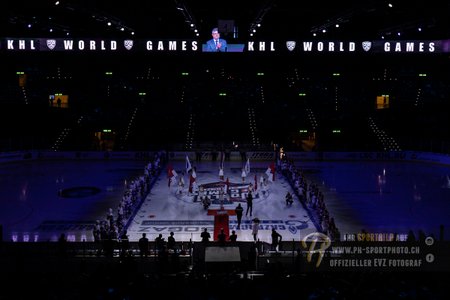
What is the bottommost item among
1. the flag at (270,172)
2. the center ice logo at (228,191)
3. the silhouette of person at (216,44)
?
the center ice logo at (228,191)

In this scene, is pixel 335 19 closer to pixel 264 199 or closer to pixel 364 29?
pixel 364 29

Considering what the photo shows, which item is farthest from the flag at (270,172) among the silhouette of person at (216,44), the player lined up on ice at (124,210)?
the silhouette of person at (216,44)

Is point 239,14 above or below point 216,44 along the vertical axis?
above

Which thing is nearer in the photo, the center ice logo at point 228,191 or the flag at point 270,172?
the center ice logo at point 228,191

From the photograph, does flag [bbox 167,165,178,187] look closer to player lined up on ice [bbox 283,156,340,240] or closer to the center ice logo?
the center ice logo

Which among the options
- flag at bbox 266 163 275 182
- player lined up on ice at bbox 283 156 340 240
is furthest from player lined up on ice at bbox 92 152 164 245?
player lined up on ice at bbox 283 156 340 240

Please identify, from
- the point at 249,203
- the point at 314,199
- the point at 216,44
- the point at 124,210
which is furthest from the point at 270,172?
the point at 216,44

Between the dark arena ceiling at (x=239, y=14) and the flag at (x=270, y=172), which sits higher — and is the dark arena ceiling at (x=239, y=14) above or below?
above

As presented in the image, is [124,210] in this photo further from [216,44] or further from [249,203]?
[216,44]

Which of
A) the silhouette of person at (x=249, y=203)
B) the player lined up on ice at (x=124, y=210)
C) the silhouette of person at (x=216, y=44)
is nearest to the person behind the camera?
the player lined up on ice at (x=124, y=210)

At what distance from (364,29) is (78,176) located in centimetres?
2939

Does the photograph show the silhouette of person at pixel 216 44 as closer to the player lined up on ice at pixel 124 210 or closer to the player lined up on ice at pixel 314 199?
the player lined up on ice at pixel 124 210

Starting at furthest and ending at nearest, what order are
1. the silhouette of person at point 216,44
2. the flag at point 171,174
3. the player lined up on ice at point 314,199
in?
the silhouette of person at point 216,44, the flag at point 171,174, the player lined up on ice at point 314,199

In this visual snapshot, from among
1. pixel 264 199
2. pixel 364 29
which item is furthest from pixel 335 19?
pixel 264 199
